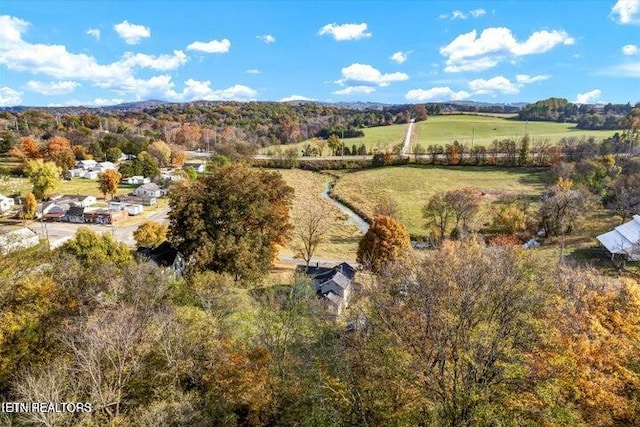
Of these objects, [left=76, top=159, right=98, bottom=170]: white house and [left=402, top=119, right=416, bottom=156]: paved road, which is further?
[left=402, top=119, right=416, bottom=156]: paved road

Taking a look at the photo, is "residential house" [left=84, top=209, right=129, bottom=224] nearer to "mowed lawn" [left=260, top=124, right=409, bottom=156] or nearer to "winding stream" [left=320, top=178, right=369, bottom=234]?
"winding stream" [left=320, top=178, right=369, bottom=234]

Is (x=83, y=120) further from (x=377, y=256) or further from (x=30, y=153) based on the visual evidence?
(x=377, y=256)

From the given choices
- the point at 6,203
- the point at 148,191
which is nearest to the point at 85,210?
the point at 148,191

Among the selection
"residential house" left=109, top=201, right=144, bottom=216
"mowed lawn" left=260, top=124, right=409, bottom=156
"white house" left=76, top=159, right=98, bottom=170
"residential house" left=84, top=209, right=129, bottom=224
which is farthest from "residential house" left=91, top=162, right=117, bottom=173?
"mowed lawn" left=260, top=124, right=409, bottom=156

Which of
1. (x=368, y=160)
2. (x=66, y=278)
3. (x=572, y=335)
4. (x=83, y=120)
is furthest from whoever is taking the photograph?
(x=83, y=120)

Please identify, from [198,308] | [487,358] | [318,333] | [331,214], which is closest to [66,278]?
[198,308]

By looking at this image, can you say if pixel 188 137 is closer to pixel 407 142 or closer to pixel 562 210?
pixel 407 142
